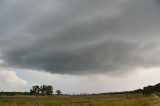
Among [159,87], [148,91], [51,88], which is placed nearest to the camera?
[148,91]

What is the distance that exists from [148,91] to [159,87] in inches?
1663

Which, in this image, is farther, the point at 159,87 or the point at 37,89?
the point at 159,87

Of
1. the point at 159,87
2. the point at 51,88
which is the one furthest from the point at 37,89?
the point at 159,87

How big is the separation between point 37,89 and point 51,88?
6704 mm

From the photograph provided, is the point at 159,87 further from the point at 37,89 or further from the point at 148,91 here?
the point at 37,89

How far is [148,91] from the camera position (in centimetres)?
14212

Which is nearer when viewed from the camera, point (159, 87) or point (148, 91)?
point (148, 91)

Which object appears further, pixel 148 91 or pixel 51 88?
pixel 51 88

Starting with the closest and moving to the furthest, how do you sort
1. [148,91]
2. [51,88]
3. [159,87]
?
[148,91] < [51,88] < [159,87]

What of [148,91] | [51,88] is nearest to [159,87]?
[148,91]

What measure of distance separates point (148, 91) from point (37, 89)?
163ft

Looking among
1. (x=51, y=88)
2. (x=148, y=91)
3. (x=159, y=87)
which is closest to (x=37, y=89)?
(x=51, y=88)

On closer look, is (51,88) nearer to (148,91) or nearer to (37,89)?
(37,89)

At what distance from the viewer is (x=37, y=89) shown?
149 m
